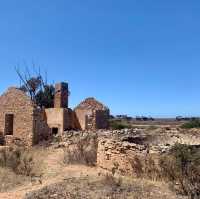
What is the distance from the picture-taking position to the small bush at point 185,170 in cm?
913

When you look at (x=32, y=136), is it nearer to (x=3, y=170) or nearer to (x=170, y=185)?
(x=3, y=170)

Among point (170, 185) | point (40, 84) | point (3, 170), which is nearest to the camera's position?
point (170, 185)

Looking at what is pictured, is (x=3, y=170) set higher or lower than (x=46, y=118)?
lower

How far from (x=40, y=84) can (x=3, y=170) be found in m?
26.5

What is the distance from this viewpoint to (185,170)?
9.44 meters

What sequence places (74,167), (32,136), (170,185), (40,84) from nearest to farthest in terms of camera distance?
1. (170,185)
2. (74,167)
3. (32,136)
4. (40,84)

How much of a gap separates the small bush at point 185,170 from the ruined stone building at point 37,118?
44.3ft

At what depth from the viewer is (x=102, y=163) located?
13219 mm

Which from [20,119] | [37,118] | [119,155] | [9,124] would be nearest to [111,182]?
[119,155]

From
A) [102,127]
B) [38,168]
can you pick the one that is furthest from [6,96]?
[38,168]

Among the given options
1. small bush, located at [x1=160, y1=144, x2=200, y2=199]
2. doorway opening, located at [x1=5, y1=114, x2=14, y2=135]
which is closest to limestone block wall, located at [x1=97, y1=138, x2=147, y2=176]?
small bush, located at [x1=160, y1=144, x2=200, y2=199]

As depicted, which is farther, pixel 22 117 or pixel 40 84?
pixel 40 84

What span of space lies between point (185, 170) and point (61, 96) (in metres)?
17.1

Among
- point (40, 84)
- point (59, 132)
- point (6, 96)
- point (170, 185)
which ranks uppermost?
point (40, 84)
